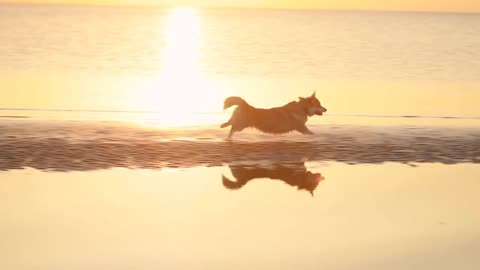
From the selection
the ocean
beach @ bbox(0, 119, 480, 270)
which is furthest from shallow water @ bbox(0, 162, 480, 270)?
the ocean

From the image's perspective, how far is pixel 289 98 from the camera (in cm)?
1689

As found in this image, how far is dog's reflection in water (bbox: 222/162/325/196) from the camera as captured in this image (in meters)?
8.35

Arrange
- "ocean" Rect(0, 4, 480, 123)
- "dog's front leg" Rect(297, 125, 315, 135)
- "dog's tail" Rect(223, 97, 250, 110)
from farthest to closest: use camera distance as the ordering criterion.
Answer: "ocean" Rect(0, 4, 480, 123) → "dog's front leg" Rect(297, 125, 315, 135) → "dog's tail" Rect(223, 97, 250, 110)

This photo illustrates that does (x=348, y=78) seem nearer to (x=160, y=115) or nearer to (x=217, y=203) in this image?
(x=160, y=115)

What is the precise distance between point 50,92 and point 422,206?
414 inches

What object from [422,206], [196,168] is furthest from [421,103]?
[422,206]

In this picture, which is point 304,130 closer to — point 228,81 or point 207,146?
point 207,146

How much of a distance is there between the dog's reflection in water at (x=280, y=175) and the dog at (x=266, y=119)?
71.7 inches

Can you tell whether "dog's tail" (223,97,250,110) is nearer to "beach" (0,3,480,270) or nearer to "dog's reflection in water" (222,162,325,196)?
"beach" (0,3,480,270)

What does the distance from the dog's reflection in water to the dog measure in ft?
5.97

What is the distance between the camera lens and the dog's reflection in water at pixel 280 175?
835 cm

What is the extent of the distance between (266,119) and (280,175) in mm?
2546

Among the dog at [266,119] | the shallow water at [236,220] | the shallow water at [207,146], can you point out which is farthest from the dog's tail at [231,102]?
the shallow water at [236,220]

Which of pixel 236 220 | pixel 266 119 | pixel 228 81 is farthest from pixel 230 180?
pixel 228 81
